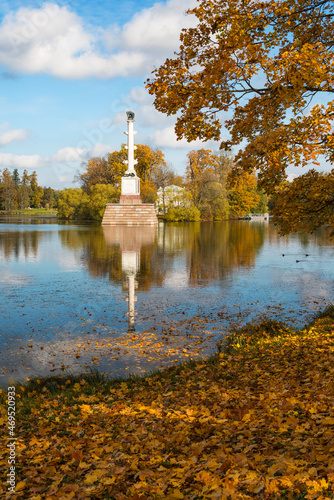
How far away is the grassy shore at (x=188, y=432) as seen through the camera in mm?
2963

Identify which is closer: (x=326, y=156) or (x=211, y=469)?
(x=211, y=469)

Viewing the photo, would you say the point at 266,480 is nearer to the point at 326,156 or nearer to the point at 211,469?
the point at 211,469

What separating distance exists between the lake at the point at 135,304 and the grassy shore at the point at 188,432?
3.30 feet

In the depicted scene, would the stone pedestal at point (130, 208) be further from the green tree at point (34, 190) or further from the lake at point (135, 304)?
the green tree at point (34, 190)

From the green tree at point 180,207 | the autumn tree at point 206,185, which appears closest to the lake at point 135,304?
the green tree at point 180,207

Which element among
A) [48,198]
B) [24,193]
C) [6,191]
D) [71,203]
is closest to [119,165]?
[71,203]

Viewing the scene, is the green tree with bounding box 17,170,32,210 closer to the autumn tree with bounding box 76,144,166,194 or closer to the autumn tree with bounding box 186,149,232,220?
the autumn tree with bounding box 76,144,166,194

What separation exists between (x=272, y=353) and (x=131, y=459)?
3.50 m

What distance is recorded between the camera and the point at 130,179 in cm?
4947

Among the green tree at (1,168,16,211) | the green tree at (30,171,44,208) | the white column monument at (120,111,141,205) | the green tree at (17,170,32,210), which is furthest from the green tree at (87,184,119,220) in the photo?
the green tree at (30,171,44,208)

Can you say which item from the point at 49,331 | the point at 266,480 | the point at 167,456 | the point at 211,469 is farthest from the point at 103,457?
the point at 49,331

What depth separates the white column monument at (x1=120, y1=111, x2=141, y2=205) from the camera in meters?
48.9

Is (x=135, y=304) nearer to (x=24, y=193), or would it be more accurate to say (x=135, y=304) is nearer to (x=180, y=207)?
(x=180, y=207)

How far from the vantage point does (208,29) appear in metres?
7.18
